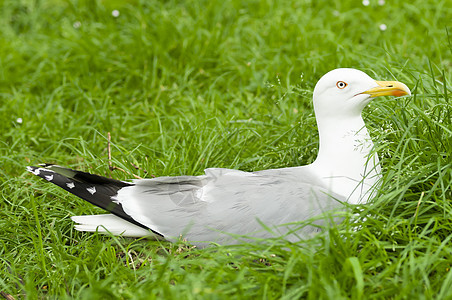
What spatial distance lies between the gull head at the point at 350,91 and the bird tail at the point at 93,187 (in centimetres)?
118

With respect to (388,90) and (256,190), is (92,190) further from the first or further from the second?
(388,90)

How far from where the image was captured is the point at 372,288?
8.07 ft

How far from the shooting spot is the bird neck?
3074 mm

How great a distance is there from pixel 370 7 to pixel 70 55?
9.76ft

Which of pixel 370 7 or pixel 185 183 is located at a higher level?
pixel 370 7

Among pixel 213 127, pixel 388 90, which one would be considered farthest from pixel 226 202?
pixel 213 127

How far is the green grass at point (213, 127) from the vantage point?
8.50 ft

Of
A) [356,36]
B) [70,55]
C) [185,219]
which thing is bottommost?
[185,219]

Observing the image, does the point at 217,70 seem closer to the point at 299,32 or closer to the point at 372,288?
the point at 299,32

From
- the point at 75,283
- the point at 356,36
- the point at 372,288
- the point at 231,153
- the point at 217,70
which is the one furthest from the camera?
the point at 356,36

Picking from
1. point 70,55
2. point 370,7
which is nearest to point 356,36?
point 370,7

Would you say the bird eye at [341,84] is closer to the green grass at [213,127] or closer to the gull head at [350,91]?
the gull head at [350,91]

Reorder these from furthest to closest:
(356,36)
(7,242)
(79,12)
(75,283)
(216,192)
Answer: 1. (79,12)
2. (356,36)
3. (7,242)
4. (216,192)
5. (75,283)

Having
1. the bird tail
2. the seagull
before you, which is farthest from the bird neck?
the bird tail
